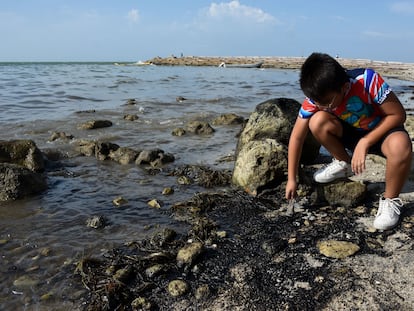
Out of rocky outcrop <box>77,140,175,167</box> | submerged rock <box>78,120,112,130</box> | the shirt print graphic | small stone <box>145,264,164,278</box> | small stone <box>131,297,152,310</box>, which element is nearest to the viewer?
small stone <box>131,297,152,310</box>

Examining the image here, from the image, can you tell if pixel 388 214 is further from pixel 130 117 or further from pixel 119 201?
pixel 130 117

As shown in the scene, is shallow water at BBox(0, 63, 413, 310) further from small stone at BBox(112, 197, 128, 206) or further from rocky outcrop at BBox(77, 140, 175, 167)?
rocky outcrop at BBox(77, 140, 175, 167)

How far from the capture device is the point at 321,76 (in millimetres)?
3076

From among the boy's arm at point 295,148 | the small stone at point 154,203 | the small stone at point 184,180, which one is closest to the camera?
the boy's arm at point 295,148

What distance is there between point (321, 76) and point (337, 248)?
149 cm

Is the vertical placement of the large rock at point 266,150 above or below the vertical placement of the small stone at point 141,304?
above

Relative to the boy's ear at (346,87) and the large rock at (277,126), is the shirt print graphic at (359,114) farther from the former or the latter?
the large rock at (277,126)

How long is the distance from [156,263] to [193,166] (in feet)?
9.75

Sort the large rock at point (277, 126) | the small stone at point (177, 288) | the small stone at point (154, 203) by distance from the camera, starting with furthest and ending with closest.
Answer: the large rock at point (277, 126) → the small stone at point (154, 203) → the small stone at point (177, 288)

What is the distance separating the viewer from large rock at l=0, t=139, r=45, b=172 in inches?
239

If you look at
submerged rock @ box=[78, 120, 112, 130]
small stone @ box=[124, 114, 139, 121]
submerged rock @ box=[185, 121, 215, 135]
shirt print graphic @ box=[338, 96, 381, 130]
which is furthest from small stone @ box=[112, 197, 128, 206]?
small stone @ box=[124, 114, 139, 121]

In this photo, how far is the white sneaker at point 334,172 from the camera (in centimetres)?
422

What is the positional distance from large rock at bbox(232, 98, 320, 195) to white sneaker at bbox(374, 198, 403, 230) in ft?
4.46

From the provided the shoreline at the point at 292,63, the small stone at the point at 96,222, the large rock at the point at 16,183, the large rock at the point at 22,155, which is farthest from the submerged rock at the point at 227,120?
the shoreline at the point at 292,63
